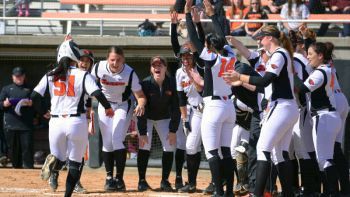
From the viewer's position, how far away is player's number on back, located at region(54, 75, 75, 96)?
957cm

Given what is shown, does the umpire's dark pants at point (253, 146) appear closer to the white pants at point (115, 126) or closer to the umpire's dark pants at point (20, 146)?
the white pants at point (115, 126)

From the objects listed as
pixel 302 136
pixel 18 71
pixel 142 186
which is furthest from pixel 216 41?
pixel 18 71

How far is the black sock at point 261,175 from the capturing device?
29.1 feet

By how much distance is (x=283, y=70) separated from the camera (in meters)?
8.78

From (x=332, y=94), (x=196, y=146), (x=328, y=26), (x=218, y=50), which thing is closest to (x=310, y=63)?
(x=332, y=94)

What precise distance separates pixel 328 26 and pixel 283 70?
7482mm

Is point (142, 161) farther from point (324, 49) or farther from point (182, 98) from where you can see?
point (324, 49)

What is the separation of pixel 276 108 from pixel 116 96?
322cm

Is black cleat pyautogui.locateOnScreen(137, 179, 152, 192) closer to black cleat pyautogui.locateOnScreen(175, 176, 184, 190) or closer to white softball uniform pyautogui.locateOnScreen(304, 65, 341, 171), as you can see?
black cleat pyautogui.locateOnScreen(175, 176, 184, 190)

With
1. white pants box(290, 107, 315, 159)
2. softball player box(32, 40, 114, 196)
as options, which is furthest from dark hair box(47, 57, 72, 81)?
white pants box(290, 107, 315, 159)

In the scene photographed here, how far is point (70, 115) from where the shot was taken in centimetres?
947

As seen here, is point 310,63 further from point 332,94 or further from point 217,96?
point 217,96

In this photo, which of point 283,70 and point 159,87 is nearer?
point 283,70

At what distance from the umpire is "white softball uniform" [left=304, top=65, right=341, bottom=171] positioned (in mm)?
7069
